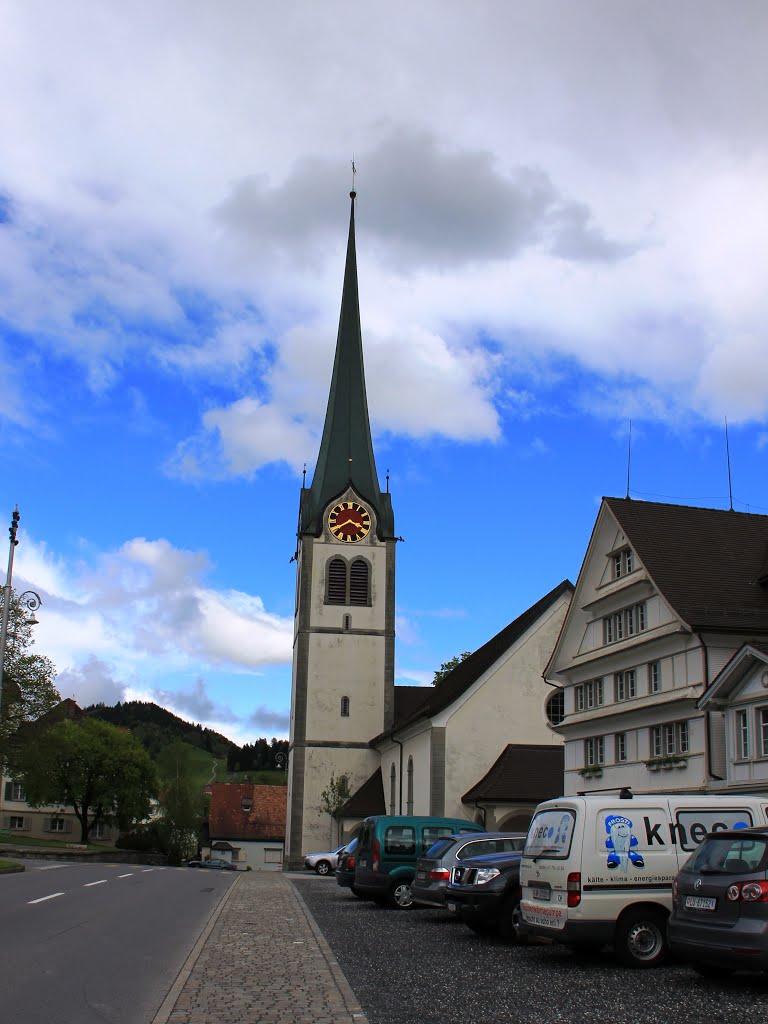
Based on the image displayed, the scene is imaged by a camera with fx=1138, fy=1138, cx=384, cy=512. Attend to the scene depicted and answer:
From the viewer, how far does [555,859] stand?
12961 millimetres

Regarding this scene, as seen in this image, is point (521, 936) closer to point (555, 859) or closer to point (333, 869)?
point (555, 859)

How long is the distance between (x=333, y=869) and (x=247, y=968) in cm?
3538

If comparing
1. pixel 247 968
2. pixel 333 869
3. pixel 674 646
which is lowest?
pixel 333 869

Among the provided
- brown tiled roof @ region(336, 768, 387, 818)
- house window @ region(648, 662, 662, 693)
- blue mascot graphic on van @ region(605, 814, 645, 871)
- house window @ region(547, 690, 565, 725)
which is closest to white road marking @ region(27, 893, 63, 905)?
blue mascot graphic on van @ region(605, 814, 645, 871)

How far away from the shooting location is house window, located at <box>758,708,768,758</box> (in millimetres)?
23688

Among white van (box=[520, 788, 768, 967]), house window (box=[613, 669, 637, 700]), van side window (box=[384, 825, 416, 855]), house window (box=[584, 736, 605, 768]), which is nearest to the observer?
white van (box=[520, 788, 768, 967])

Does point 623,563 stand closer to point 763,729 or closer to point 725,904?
point 763,729

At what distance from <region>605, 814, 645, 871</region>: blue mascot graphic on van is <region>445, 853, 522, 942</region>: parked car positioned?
3021mm

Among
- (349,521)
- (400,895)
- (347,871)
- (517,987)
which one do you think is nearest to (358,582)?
(349,521)

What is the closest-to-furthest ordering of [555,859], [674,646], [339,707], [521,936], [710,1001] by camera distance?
[710,1001] → [555,859] → [521,936] → [674,646] → [339,707]

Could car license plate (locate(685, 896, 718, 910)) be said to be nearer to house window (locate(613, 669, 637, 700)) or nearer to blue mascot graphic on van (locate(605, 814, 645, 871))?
blue mascot graphic on van (locate(605, 814, 645, 871))

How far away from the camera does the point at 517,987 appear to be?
36.8 ft

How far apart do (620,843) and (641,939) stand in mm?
1041

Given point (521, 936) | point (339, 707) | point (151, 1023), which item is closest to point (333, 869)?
point (339, 707)
